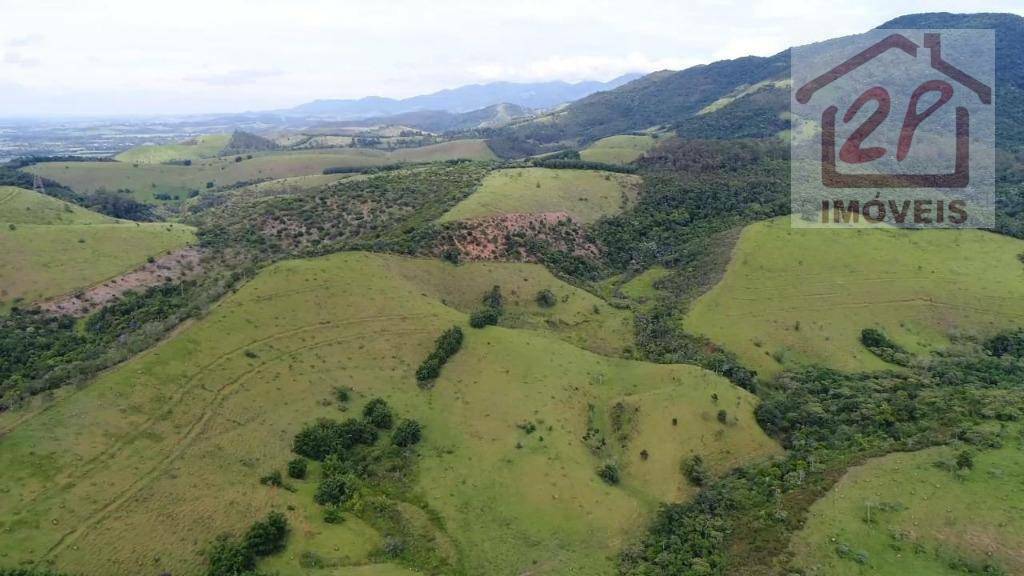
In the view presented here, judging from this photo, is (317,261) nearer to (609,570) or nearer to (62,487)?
(62,487)

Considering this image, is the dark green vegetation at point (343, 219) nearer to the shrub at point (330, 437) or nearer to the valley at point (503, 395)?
the valley at point (503, 395)

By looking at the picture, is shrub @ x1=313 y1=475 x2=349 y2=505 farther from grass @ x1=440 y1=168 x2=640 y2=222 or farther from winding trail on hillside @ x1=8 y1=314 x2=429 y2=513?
grass @ x1=440 y1=168 x2=640 y2=222

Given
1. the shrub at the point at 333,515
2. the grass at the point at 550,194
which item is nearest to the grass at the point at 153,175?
the grass at the point at 550,194

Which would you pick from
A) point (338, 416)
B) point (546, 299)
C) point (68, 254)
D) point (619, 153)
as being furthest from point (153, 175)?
point (338, 416)

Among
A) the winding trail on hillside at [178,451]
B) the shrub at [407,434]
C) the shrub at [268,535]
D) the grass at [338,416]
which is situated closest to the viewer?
the winding trail on hillside at [178,451]

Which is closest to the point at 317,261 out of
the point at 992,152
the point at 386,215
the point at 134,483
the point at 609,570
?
the point at 386,215
